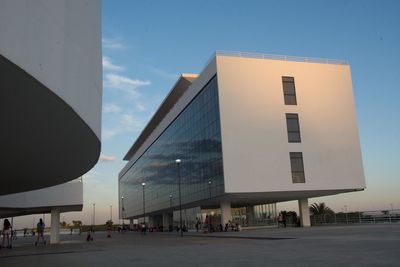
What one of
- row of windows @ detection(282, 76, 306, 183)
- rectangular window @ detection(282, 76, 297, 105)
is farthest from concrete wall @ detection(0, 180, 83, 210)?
rectangular window @ detection(282, 76, 297, 105)

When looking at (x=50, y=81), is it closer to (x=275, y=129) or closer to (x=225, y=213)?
(x=275, y=129)

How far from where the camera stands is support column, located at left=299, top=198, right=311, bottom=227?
48.9 m

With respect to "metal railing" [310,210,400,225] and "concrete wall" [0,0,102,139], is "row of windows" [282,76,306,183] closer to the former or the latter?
"metal railing" [310,210,400,225]

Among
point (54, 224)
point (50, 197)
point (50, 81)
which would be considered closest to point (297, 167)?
point (54, 224)

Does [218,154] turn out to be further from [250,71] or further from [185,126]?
[185,126]

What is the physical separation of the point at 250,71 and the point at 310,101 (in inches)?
287

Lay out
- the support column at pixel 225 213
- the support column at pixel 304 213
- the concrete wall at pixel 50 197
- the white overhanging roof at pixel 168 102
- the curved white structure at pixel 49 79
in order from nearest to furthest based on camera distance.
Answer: the curved white structure at pixel 49 79, the concrete wall at pixel 50 197, the support column at pixel 225 213, the support column at pixel 304 213, the white overhanging roof at pixel 168 102

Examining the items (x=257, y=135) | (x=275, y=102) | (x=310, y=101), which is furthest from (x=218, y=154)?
(x=310, y=101)

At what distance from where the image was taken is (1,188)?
59.0 feet

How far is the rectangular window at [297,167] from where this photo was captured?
43406 millimetres

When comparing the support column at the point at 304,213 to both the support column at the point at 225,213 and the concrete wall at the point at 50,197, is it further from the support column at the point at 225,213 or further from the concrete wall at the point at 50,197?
the concrete wall at the point at 50,197

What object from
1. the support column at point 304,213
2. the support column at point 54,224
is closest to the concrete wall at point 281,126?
the support column at point 304,213

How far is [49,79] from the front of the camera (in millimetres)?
5547

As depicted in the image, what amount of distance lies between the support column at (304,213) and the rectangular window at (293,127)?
9417 mm
